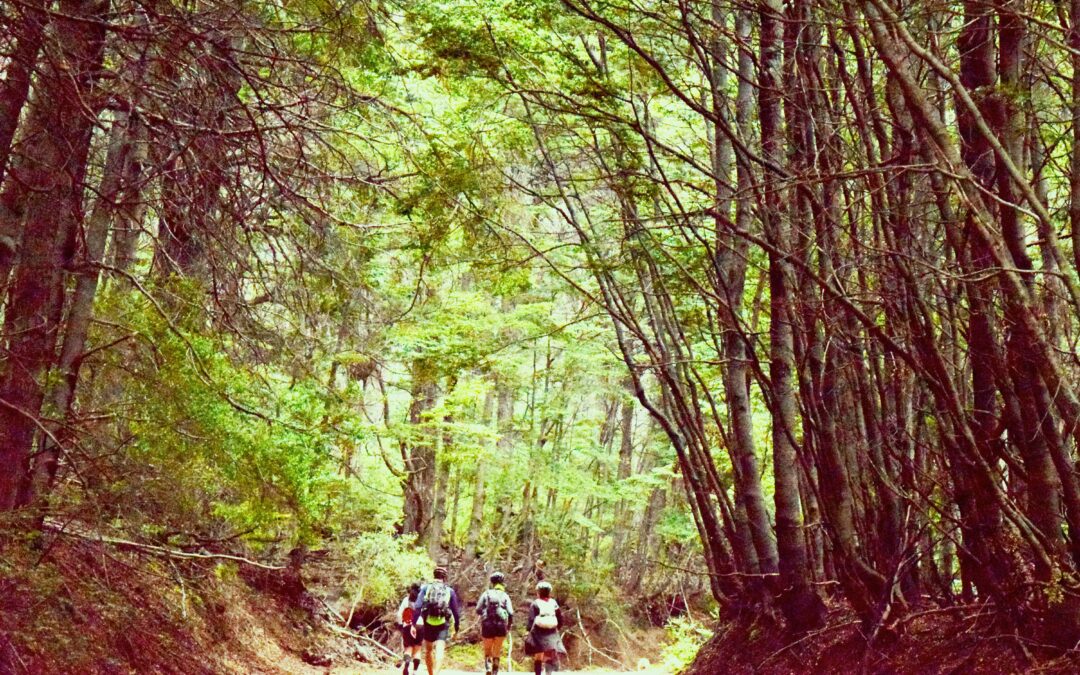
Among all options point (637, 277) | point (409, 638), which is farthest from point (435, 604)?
point (637, 277)

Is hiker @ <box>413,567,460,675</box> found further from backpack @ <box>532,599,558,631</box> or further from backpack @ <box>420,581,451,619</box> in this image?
backpack @ <box>532,599,558,631</box>

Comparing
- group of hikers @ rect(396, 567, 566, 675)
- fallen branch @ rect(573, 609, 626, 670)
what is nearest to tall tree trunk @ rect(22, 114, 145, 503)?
group of hikers @ rect(396, 567, 566, 675)

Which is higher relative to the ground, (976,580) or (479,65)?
(479,65)

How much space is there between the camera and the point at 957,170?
4.48m

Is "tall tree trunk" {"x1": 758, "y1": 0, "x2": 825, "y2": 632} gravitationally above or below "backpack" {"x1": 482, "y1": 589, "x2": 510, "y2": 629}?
above

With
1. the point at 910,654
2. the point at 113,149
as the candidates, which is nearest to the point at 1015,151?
the point at 910,654

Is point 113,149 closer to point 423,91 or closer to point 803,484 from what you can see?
point 423,91

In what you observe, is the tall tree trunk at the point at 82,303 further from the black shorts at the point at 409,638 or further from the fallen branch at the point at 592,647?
the fallen branch at the point at 592,647

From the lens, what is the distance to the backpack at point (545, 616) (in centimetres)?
1223

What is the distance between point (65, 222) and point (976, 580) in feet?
25.5

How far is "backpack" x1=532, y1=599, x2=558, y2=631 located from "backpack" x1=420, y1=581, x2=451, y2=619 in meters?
1.16

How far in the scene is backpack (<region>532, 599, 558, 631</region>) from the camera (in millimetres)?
12234

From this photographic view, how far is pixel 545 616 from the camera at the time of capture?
12.2 m

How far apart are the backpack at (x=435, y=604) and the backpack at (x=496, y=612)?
1.70 feet
